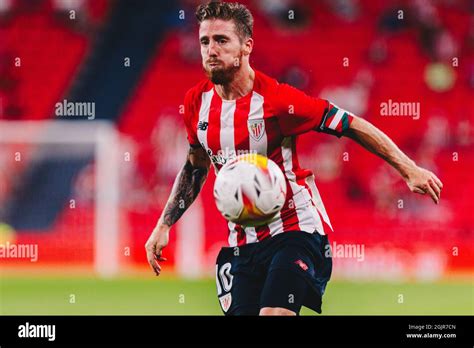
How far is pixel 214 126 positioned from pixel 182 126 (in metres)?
9.04

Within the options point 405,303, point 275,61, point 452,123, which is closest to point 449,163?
point 452,123

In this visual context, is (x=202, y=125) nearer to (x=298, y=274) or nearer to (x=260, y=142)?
(x=260, y=142)

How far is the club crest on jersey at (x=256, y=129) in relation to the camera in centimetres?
545

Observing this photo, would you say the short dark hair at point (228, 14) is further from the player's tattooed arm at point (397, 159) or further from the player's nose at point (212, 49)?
the player's tattooed arm at point (397, 159)

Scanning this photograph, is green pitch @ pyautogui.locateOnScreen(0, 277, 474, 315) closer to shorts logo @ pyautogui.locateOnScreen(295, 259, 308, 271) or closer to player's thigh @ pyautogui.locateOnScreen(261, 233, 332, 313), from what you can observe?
player's thigh @ pyautogui.locateOnScreen(261, 233, 332, 313)

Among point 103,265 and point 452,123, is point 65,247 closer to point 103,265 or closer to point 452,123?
point 103,265

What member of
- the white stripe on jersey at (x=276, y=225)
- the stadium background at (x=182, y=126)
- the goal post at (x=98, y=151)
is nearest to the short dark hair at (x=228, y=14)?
the white stripe on jersey at (x=276, y=225)

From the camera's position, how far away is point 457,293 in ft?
36.1

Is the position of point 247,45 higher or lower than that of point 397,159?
higher

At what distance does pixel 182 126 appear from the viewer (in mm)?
14539

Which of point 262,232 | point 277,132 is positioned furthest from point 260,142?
point 262,232

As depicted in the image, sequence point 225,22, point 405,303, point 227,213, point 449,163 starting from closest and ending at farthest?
point 227,213 < point 225,22 < point 405,303 < point 449,163

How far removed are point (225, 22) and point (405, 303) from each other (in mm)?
5250
